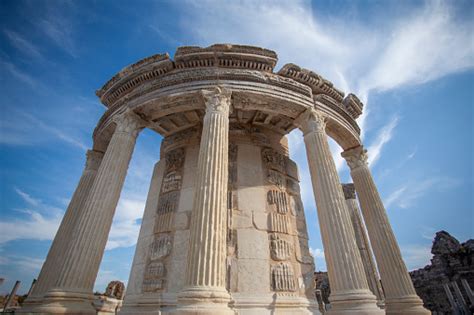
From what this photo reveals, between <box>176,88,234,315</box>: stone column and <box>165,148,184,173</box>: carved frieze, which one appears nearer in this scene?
<box>176,88,234,315</box>: stone column

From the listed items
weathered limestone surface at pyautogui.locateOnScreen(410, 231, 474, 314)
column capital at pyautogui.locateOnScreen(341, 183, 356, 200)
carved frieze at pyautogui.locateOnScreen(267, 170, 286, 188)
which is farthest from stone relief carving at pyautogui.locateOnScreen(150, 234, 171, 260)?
weathered limestone surface at pyautogui.locateOnScreen(410, 231, 474, 314)

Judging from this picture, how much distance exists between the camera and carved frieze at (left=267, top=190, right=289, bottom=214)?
976cm

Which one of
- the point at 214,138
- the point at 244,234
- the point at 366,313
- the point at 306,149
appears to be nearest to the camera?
the point at 366,313

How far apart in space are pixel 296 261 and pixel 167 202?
18.8 ft

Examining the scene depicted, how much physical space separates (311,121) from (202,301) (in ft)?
24.7

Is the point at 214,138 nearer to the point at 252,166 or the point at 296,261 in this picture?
the point at 252,166

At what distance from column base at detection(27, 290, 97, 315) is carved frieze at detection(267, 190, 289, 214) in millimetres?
6774

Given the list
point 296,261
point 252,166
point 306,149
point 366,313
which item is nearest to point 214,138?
point 252,166

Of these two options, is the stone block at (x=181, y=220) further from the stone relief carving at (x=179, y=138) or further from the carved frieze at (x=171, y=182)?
the stone relief carving at (x=179, y=138)

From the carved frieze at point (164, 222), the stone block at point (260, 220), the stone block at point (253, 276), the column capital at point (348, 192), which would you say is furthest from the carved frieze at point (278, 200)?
the column capital at point (348, 192)

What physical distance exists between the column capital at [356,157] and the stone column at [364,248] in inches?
206

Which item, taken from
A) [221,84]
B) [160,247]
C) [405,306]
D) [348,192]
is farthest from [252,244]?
[348,192]

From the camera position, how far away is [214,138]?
7.76 metres

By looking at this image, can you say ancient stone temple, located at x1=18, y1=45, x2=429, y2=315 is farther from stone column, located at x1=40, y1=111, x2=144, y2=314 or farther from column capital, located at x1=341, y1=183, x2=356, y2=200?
column capital, located at x1=341, y1=183, x2=356, y2=200
